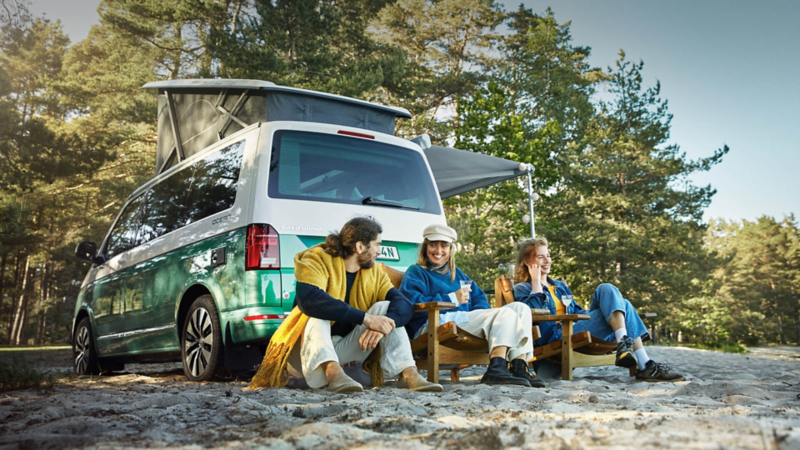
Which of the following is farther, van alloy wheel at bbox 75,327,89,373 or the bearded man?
van alloy wheel at bbox 75,327,89,373

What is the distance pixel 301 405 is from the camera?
3.21 meters

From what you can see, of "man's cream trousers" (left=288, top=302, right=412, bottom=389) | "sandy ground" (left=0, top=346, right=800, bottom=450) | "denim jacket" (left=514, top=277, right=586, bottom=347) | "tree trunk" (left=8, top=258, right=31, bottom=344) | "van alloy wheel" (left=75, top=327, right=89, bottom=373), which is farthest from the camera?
"tree trunk" (left=8, top=258, right=31, bottom=344)

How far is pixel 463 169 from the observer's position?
8.59 meters

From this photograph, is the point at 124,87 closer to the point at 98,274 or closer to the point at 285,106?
the point at 98,274

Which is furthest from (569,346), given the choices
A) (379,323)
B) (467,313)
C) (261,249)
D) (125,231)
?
(125,231)

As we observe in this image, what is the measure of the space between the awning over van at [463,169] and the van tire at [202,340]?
13.2 feet

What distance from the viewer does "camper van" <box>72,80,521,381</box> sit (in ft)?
14.9

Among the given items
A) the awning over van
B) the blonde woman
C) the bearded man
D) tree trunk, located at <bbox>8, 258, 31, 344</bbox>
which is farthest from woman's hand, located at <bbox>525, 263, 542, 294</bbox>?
tree trunk, located at <bbox>8, 258, 31, 344</bbox>

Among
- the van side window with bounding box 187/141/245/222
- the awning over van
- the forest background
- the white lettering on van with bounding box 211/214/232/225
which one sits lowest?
the white lettering on van with bounding box 211/214/232/225

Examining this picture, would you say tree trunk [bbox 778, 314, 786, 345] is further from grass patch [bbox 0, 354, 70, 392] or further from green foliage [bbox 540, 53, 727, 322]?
grass patch [bbox 0, 354, 70, 392]

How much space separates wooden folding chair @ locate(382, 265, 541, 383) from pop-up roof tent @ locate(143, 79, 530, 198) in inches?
75.5

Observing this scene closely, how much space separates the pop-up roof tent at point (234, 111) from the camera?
5.92 metres

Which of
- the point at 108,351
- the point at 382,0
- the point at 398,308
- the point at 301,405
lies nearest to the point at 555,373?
the point at 398,308

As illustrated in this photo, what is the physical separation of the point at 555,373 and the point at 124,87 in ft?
70.4
